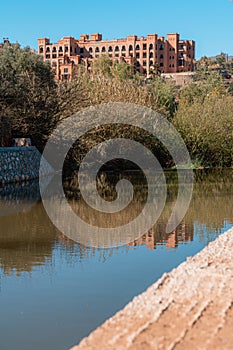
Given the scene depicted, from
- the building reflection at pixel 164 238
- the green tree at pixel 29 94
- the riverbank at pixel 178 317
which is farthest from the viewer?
the green tree at pixel 29 94

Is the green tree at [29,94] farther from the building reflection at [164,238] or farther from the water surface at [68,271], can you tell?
the building reflection at [164,238]

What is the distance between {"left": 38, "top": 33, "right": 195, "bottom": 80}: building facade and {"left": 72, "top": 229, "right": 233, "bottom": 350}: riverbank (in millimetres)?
123118

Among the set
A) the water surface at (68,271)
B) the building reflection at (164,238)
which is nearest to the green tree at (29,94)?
the water surface at (68,271)

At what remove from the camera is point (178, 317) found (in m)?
5.05

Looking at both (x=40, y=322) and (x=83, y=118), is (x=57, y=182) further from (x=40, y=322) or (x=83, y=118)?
(x=40, y=322)

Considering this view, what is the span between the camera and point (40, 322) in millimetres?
5832

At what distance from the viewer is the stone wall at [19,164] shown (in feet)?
69.9

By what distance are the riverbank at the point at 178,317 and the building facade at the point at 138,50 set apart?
123118 mm

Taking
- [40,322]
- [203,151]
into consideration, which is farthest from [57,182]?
[40,322]

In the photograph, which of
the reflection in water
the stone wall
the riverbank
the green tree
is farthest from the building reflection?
the green tree

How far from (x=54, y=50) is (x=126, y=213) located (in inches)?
4930

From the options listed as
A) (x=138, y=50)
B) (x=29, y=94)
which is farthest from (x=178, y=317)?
(x=138, y=50)

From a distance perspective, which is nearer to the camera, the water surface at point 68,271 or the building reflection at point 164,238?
the water surface at point 68,271

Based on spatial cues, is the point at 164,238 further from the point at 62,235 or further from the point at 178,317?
the point at 178,317
